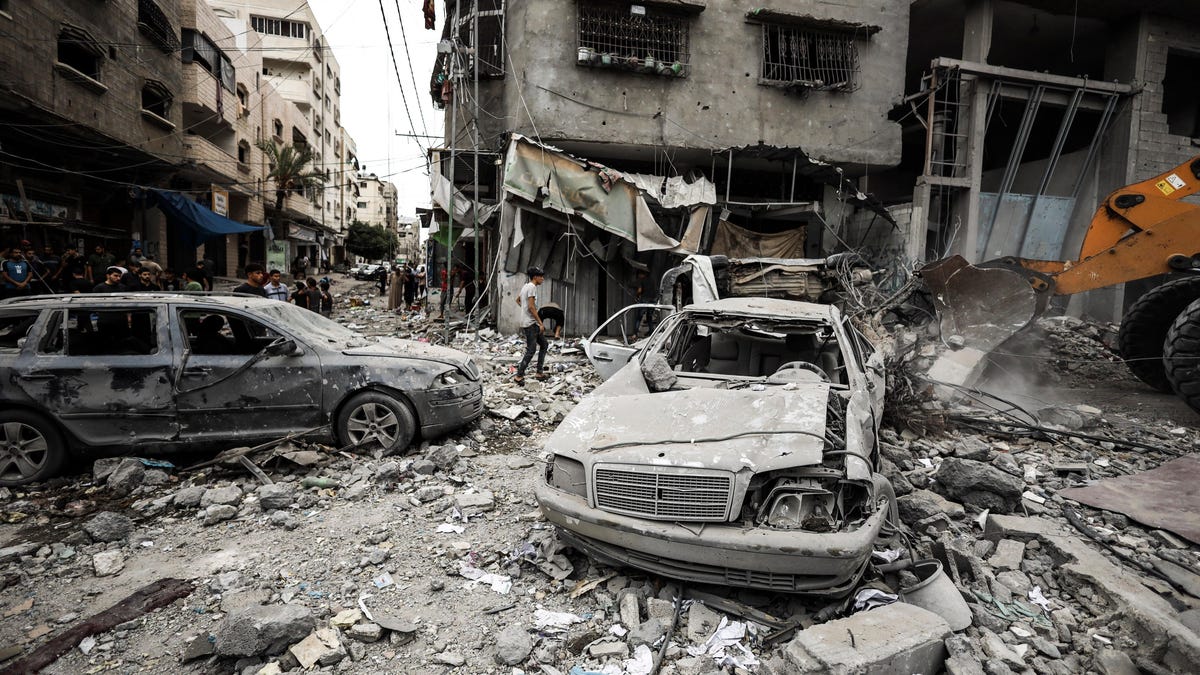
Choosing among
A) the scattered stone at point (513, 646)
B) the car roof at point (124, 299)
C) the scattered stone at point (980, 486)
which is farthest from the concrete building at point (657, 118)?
the scattered stone at point (513, 646)

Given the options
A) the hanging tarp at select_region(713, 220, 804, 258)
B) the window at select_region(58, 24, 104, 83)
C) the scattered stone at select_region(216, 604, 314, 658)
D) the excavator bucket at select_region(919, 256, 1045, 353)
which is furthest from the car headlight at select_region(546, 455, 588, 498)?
the window at select_region(58, 24, 104, 83)

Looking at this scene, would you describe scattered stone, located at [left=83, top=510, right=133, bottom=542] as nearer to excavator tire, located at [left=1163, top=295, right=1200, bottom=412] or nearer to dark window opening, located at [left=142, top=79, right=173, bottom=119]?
excavator tire, located at [left=1163, top=295, right=1200, bottom=412]

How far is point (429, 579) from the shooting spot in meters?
3.38

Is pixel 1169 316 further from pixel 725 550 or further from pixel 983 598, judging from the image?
pixel 725 550

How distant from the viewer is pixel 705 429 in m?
3.15

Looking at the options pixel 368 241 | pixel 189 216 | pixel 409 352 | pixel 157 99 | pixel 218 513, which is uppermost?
pixel 157 99

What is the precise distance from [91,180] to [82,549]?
15.1 meters

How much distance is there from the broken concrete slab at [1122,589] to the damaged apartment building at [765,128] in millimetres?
8678

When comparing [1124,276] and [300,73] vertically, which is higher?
[300,73]

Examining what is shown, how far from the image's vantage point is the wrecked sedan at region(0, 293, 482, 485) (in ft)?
15.6

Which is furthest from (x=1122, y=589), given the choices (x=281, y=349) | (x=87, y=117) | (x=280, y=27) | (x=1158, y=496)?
(x=280, y=27)

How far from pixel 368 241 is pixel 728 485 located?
60265 millimetres

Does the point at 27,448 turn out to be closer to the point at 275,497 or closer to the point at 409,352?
the point at 275,497

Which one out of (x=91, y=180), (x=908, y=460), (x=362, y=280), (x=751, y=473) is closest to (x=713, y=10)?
(x=908, y=460)
